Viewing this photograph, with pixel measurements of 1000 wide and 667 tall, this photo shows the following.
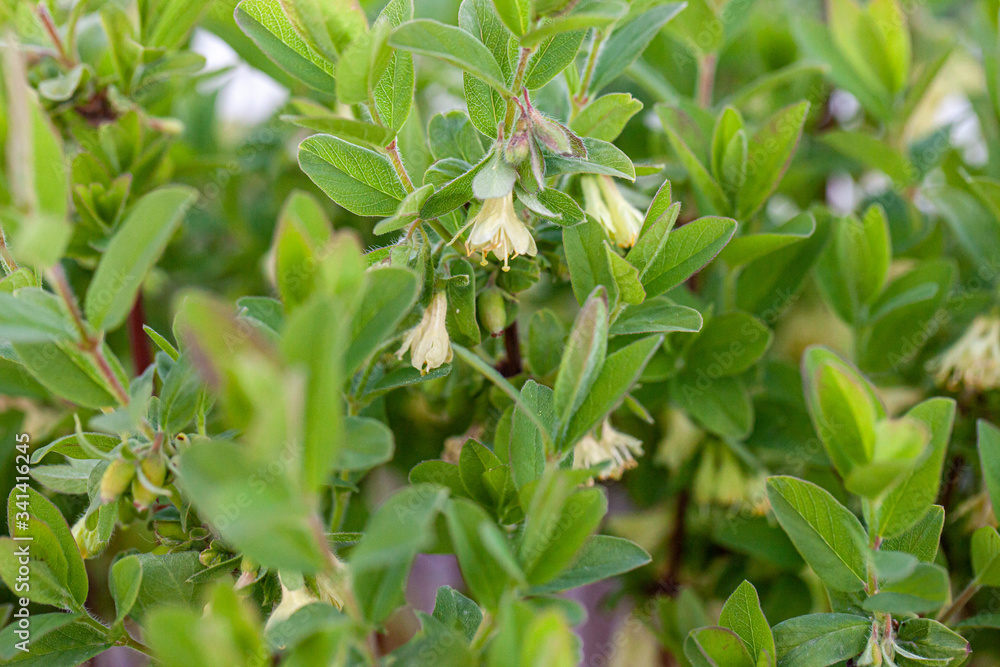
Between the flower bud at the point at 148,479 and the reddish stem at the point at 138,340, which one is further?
the reddish stem at the point at 138,340

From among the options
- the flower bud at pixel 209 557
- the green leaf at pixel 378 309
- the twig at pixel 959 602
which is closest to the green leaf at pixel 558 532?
the green leaf at pixel 378 309

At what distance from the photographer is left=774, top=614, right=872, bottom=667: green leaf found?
0.51 m

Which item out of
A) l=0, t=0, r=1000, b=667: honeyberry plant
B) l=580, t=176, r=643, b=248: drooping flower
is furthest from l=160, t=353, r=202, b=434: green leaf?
l=580, t=176, r=643, b=248: drooping flower

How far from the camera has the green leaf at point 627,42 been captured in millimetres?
607

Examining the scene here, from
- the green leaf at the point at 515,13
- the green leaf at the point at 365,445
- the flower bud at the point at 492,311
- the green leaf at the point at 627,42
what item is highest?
the green leaf at the point at 515,13

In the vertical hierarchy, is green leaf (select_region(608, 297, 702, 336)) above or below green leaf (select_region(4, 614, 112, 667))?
above

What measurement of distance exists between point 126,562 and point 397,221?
10.7 inches

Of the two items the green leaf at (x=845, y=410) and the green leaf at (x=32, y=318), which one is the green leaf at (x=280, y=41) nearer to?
the green leaf at (x=32, y=318)

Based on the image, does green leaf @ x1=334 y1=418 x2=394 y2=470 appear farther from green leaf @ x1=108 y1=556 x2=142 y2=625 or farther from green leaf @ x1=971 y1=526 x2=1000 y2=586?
green leaf @ x1=971 y1=526 x2=1000 y2=586

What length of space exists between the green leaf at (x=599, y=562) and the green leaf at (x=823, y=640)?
0.14m

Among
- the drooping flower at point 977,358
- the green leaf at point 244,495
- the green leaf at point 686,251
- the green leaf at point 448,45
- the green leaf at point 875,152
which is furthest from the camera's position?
the green leaf at point 875,152

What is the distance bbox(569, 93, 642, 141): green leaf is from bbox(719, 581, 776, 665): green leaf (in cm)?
33

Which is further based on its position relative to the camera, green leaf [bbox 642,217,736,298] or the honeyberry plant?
green leaf [bbox 642,217,736,298]

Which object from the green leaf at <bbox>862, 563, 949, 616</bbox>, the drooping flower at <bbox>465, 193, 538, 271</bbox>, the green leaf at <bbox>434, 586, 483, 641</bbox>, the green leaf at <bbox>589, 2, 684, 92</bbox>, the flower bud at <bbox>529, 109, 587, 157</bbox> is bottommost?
the green leaf at <bbox>434, 586, 483, 641</bbox>
